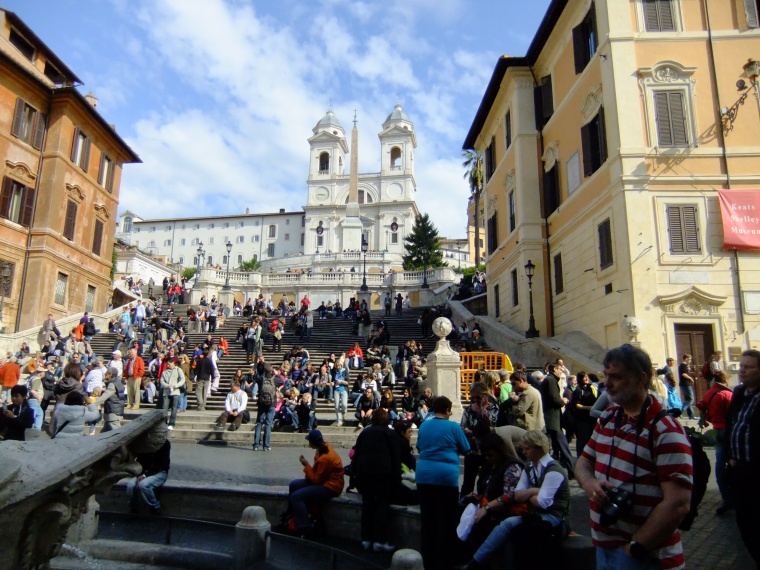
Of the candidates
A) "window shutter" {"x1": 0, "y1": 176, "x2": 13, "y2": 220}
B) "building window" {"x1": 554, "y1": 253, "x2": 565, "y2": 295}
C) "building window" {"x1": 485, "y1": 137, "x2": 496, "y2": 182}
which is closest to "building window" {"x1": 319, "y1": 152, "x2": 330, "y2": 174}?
"building window" {"x1": 485, "y1": 137, "x2": 496, "y2": 182}

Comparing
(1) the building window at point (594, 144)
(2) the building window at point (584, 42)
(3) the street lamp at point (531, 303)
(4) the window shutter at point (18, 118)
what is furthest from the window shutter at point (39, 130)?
(1) the building window at point (594, 144)

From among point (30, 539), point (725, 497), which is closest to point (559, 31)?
point (725, 497)

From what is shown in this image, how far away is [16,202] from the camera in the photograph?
84.5 feet

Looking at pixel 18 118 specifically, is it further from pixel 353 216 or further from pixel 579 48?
pixel 353 216

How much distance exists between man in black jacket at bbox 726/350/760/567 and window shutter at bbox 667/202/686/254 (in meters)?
12.1

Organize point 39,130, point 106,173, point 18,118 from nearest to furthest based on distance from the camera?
1. point 18,118
2. point 39,130
3. point 106,173

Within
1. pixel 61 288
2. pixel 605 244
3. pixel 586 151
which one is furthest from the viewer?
pixel 61 288

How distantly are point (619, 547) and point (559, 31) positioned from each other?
2146cm

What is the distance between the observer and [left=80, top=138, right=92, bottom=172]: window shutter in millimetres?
29294

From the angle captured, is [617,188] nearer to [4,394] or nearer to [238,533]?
[238,533]

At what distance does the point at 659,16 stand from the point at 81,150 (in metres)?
26.1

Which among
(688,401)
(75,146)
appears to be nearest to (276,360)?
(688,401)

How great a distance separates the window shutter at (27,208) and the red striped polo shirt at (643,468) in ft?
94.0

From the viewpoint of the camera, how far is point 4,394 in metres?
16.3
